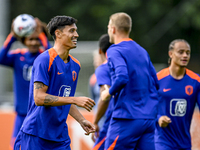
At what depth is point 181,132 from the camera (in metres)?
5.56

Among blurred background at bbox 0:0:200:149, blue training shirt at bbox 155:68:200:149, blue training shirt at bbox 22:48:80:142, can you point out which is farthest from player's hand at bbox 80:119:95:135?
blurred background at bbox 0:0:200:149

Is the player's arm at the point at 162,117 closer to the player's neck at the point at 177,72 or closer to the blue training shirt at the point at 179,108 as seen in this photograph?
the blue training shirt at the point at 179,108

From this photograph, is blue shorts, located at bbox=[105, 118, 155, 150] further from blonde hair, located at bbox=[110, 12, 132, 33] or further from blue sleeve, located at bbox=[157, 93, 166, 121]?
blonde hair, located at bbox=[110, 12, 132, 33]

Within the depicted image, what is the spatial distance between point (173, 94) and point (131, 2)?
1469 centimetres

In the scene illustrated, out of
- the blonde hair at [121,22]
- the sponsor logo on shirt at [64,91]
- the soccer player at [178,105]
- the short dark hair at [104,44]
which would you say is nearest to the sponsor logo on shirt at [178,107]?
the soccer player at [178,105]

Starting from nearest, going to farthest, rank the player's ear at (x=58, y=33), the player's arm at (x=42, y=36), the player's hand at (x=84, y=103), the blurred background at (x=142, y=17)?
the player's hand at (x=84, y=103) → the player's ear at (x=58, y=33) → the player's arm at (x=42, y=36) → the blurred background at (x=142, y=17)

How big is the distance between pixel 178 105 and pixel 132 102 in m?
1.20

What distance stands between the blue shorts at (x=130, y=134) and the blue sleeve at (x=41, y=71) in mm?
1228

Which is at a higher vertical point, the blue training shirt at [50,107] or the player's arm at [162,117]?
the blue training shirt at [50,107]

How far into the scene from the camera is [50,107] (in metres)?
4.09

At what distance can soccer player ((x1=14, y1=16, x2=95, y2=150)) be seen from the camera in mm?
3879

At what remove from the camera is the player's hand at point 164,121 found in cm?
527

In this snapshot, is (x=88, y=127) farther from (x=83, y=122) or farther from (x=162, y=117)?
(x=162, y=117)

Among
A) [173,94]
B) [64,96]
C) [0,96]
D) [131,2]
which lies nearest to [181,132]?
[173,94]
